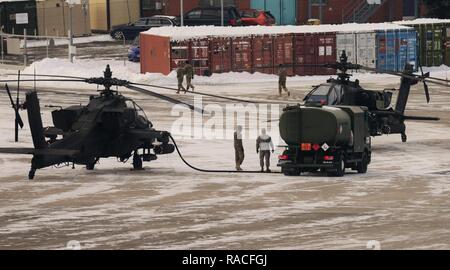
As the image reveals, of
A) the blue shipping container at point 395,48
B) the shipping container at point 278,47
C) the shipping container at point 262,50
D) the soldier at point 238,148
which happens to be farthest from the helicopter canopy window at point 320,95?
the blue shipping container at point 395,48

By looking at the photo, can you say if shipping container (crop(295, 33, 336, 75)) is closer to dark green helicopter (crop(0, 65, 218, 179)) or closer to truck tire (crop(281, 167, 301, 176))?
truck tire (crop(281, 167, 301, 176))

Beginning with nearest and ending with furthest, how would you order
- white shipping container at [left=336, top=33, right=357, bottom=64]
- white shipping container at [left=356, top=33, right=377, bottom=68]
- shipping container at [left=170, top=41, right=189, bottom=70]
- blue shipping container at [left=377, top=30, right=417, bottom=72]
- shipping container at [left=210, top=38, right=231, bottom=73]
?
shipping container at [left=170, top=41, right=189, bottom=70] < shipping container at [left=210, top=38, right=231, bottom=73] < white shipping container at [left=336, top=33, right=357, bottom=64] < white shipping container at [left=356, top=33, right=377, bottom=68] < blue shipping container at [left=377, top=30, right=417, bottom=72]

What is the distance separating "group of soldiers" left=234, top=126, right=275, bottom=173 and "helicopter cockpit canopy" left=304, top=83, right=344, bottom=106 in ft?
9.41

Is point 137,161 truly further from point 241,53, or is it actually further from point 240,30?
point 240,30

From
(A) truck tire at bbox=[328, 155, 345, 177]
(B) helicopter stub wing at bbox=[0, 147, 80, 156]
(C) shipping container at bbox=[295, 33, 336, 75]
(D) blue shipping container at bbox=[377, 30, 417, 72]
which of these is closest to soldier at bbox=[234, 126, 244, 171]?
(A) truck tire at bbox=[328, 155, 345, 177]

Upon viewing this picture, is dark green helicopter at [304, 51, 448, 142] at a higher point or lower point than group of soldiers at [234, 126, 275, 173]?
higher

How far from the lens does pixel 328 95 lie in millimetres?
41938

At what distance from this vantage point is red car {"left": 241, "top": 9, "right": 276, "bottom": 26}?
8638 cm

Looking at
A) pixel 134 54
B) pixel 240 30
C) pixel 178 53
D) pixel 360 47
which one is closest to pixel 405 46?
pixel 360 47

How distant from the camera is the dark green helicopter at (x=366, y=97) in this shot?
4181 cm

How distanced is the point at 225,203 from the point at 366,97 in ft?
36.8

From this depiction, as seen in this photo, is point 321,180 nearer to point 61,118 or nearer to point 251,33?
point 61,118
